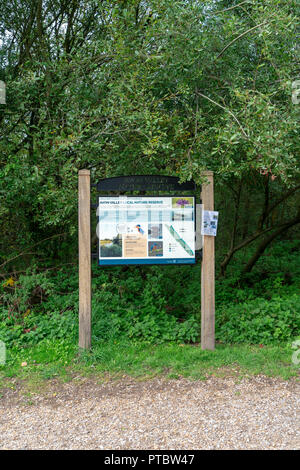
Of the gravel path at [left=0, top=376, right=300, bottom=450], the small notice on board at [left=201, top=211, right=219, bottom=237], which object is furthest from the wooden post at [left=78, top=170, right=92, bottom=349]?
the small notice on board at [left=201, top=211, right=219, bottom=237]

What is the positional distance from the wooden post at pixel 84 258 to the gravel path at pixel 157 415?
2.67ft

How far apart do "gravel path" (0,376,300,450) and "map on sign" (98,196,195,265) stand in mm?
1590

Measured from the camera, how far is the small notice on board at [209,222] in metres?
5.65

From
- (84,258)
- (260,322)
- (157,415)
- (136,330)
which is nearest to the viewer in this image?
(157,415)

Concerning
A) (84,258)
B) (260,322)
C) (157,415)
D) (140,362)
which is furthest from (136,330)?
(157,415)

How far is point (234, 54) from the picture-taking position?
5898 millimetres

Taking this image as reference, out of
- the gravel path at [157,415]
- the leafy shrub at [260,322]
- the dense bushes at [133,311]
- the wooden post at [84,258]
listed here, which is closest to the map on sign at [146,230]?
the wooden post at [84,258]

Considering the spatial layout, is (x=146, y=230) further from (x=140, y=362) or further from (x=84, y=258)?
(x=140, y=362)

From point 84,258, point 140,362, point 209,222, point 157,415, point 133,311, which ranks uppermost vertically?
point 209,222

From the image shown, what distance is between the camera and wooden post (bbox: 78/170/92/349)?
553cm

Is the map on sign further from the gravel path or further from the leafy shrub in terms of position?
the gravel path

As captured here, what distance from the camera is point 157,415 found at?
3.97 meters

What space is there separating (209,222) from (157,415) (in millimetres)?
2590
